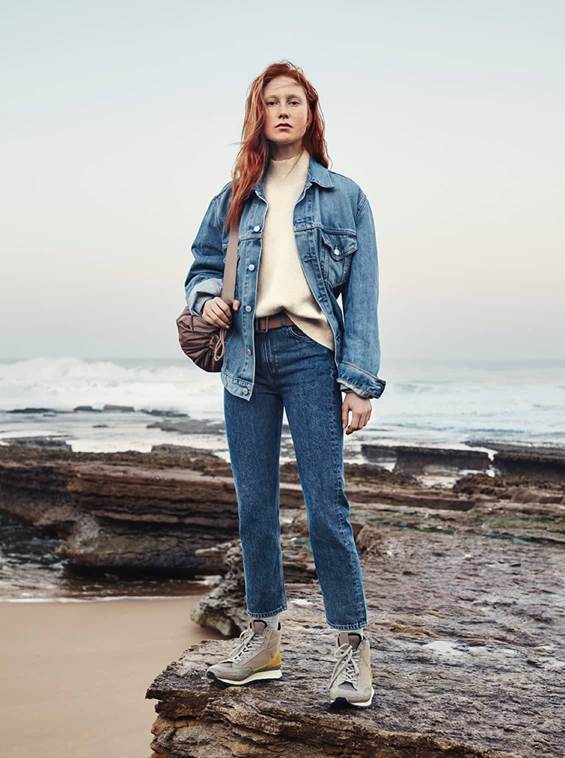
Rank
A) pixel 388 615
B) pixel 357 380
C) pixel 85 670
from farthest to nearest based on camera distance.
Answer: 1. pixel 85 670
2. pixel 388 615
3. pixel 357 380

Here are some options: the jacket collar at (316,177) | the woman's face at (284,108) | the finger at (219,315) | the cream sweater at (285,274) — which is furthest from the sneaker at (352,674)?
the woman's face at (284,108)

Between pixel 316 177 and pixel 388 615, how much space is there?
244 cm

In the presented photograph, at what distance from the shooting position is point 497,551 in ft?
19.8

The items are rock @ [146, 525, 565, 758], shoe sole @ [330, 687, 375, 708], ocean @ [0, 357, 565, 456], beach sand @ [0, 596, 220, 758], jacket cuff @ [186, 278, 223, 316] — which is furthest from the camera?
ocean @ [0, 357, 565, 456]

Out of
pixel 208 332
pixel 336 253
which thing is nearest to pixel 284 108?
pixel 336 253

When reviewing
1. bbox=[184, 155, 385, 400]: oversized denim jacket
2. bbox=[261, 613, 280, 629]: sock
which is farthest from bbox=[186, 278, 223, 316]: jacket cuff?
bbox=[261, 613, 280, 629]: sock

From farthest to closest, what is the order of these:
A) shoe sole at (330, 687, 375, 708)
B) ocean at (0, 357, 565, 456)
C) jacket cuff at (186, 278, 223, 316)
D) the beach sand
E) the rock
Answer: ocean at (0, 357, 565, 456)
the beach sand
jacket cuff at (186, 278, 223, 316)
shoe sole at (330, 687, 375, 708)
the rock

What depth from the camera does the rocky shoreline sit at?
8.72 feet

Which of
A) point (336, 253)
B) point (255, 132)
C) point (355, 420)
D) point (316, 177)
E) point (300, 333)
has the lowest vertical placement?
point (355, 420)

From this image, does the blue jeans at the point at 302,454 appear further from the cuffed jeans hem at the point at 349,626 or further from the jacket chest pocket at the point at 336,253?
the jacket chest pocket at the point at 336,253

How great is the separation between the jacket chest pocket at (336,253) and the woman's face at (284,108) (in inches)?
15.3

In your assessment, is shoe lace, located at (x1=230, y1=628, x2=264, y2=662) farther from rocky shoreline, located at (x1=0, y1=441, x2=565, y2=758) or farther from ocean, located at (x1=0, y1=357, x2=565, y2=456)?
ocean, located at (x1=0, y1=357, x2=565, y2=456)

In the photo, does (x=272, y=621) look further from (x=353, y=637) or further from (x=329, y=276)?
(x=329, y=276)

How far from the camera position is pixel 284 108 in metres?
2.76
